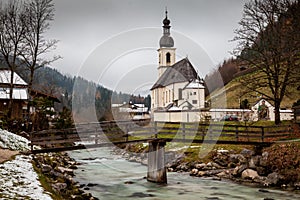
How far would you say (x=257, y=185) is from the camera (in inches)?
826

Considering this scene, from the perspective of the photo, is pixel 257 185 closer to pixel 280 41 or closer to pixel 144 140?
pixel 144 140

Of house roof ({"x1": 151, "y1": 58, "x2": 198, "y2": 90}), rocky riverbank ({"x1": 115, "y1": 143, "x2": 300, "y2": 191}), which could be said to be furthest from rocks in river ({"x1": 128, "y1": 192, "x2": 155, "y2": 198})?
house roof ({"x1": 151, "y1": 58, "x2": 198, "y2": 90})

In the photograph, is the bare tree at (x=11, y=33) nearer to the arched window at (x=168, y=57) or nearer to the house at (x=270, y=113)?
the house at (x=270, y=113)

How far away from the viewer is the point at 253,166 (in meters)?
23.4

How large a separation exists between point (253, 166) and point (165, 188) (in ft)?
20.7

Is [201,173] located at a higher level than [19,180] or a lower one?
lower

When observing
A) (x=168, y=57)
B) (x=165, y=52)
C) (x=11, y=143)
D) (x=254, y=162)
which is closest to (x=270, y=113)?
(x=254, y=162)

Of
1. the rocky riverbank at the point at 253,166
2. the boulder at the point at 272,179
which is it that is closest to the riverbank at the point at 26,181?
the rocky riverbank at the point at 253,166

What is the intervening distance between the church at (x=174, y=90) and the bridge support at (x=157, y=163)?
2155cm

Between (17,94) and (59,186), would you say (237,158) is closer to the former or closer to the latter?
(59,186)

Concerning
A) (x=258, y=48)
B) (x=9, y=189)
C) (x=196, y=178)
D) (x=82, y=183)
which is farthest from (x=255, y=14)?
(x=9, y=189)

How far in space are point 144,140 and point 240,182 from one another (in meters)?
6.18

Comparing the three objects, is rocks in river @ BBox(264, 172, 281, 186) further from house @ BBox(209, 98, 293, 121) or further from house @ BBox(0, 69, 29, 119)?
house @ BBox(0, 69, 29, 119)

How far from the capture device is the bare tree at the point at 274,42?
99.2 ft
